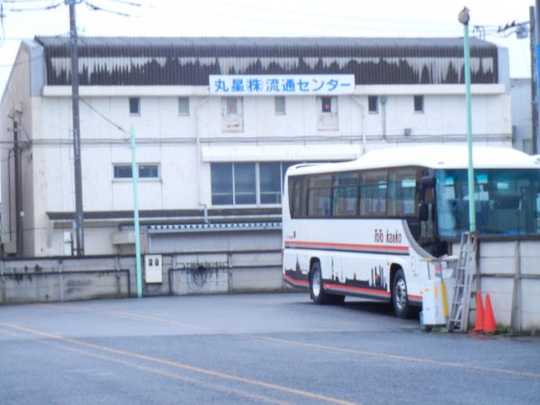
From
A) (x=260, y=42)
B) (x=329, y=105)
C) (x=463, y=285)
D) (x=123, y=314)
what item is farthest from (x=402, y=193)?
(x=260, y=42)

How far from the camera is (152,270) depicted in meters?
40.9

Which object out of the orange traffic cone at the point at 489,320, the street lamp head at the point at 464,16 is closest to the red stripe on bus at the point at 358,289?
the orange traffic cone at the point at 489,320

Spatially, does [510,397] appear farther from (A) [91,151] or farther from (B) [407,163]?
(A) [91,151]

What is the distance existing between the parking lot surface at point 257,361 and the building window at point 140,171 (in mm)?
27943

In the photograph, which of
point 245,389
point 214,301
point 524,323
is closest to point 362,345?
point 524,323

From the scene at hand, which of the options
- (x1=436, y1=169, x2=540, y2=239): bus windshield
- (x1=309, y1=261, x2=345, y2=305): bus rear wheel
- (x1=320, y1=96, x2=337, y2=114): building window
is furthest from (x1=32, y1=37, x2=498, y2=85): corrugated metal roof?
(x1=436, y1=169, x2=540, y2=239): bus windshield

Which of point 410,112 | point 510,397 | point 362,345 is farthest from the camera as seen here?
point 410,112

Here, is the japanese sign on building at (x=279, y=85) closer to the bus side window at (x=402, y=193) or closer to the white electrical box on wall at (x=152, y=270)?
the white electrical box on wall at (x=152, y=270)

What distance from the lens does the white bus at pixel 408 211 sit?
25344 mm

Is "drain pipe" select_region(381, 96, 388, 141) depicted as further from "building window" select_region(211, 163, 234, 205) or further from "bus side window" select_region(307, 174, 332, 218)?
"bus side window" select_region(307, 174, 332, 218)

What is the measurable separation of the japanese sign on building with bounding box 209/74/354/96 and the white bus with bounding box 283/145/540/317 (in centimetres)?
2592

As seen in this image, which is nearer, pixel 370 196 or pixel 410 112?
pixel 370 196

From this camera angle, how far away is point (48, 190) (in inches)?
2152

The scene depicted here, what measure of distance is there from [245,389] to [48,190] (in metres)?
42.6
